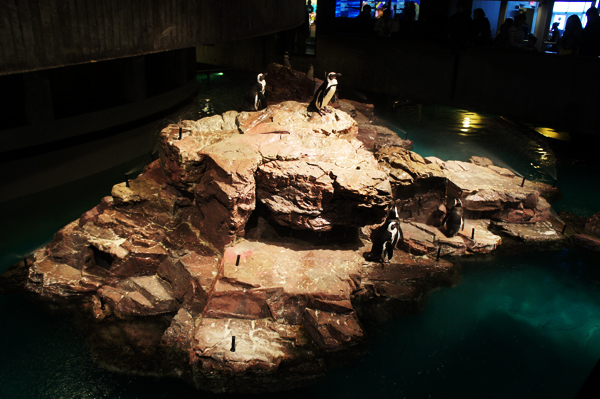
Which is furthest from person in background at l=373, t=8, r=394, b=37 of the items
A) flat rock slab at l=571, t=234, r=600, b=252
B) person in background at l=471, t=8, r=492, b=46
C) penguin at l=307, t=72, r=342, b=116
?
flat rock slab at l=571, t=234, r=600, b=252

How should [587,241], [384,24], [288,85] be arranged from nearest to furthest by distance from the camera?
[587,241], [288,85], [384,24]

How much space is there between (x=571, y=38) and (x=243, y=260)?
8925mm

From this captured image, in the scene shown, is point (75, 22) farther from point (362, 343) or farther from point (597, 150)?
point (597, 150)

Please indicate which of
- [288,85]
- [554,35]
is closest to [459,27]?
[554,35]

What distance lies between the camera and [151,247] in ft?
19.0

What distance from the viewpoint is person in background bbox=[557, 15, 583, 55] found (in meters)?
9.01

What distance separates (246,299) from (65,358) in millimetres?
2111

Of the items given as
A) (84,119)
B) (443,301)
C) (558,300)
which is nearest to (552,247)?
(558,300)

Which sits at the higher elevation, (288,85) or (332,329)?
(288,85)

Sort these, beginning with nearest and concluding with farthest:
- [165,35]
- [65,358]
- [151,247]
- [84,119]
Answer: [65,358] < [165,35] < [151,247] < [84,119]

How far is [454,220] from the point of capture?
6703mm

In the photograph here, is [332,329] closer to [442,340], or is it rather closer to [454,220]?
[442,340]

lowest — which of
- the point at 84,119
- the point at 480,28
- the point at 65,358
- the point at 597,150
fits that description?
the point at 65,358

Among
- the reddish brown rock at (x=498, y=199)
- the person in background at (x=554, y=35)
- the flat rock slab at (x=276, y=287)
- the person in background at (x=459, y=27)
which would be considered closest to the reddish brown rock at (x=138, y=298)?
the flat rock slab at (x=276, y=287)
